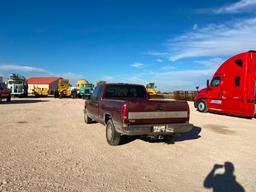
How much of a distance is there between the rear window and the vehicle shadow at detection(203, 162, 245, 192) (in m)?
4.19

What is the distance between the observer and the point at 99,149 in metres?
6.05

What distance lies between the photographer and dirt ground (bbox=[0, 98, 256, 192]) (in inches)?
152

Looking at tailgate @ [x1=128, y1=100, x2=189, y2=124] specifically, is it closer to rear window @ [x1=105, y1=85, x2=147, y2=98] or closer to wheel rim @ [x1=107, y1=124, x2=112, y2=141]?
wheel rim @ [x1=107, y1=124, x2=112, y2=141]

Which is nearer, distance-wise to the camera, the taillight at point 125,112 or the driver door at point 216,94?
the taillight at point 125,112

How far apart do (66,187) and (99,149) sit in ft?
7.74

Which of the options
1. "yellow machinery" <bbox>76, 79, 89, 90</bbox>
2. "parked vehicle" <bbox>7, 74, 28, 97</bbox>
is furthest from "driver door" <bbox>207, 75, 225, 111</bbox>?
"parked vehicle" <bbox>7, 74, 28, 97</bbox>

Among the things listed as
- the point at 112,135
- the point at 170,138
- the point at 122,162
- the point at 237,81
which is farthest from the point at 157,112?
the point at 237,81

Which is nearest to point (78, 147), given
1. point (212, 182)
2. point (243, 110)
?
point (212, 182)

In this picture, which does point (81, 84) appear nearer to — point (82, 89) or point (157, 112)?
point (82, 89)

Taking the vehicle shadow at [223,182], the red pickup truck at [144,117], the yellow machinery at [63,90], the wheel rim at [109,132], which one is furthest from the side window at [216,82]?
the yellow machinery at [63,90]

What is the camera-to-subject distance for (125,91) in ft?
26.7

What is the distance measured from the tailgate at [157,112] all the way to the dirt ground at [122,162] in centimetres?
86

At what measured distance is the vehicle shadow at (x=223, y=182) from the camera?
3768 mm

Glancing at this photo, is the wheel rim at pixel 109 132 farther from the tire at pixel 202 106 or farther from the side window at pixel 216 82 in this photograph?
the tire at pixel 202 106
